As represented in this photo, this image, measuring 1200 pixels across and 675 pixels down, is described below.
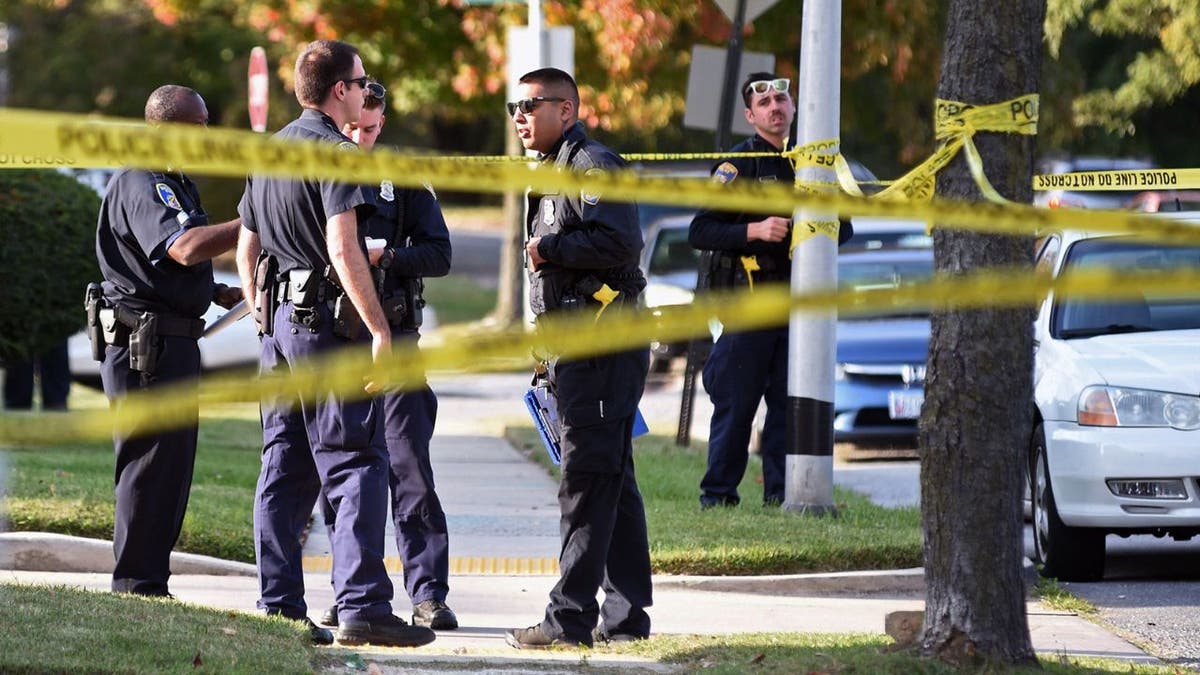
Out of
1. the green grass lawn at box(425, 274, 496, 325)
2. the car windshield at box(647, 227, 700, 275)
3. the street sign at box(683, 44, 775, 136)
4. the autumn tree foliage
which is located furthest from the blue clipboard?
the green grass lawn at box(425, 274, 496, 325)

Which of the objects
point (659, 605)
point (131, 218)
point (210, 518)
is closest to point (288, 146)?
point (131, 218)

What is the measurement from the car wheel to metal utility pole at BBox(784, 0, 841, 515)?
3.74 ft

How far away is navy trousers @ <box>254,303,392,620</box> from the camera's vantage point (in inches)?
239

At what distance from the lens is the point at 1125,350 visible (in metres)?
8.06

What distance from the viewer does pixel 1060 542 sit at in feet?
26.2

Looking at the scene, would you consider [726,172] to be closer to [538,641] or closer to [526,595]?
[526,595]

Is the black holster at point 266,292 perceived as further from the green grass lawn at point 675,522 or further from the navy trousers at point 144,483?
the green grass lawn at point 675,522

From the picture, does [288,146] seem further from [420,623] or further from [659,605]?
[659,605]

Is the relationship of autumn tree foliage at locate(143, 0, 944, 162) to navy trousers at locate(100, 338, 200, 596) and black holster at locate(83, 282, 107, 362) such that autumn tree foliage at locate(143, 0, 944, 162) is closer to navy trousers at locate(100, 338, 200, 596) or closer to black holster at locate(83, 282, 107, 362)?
black holster at locate(83, 282, 107, 362)

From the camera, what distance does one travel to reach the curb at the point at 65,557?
7.67 m

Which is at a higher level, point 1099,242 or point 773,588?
point 1099,242

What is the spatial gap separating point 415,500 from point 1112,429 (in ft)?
10.0

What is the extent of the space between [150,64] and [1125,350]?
34.0 metres

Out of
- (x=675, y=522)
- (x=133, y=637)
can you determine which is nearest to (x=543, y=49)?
(x=675, y=522)
